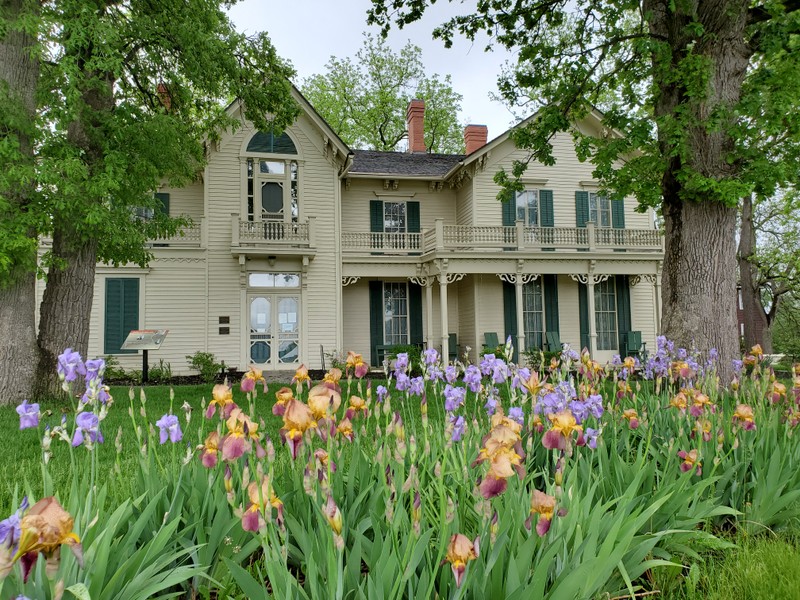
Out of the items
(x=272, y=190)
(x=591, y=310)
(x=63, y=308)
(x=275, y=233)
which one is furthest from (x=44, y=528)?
(x=591, y=310)

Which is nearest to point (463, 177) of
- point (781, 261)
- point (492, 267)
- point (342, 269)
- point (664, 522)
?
point (492, 267)

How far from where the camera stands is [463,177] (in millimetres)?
17984

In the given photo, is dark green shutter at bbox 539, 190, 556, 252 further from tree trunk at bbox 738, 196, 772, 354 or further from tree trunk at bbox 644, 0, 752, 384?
tree trunk at bbox 644, 0, 752, 384

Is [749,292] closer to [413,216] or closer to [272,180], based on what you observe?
A: [413,216]

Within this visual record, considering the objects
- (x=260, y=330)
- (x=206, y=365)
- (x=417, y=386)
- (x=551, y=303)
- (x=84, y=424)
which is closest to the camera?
(x=84, y=424)

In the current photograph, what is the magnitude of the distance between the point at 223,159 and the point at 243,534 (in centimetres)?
1515

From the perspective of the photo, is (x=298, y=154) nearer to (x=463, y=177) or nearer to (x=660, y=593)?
(x=463, y=177)

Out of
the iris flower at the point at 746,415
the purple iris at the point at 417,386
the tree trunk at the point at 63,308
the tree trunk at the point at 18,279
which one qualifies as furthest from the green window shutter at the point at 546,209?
the purple iris at the point at 417,386

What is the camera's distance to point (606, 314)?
60.5 feet

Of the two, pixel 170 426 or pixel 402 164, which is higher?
pixel 402 164

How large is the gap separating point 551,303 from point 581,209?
3444mm

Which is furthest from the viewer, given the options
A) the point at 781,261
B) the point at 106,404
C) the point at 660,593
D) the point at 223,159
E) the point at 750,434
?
the point at 781,261

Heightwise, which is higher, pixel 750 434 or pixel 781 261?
pixel 781 261

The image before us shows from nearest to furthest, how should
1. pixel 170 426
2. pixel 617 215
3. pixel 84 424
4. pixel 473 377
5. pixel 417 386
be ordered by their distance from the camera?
pixel 84 424 → pixel 170 426 → pixel 417 386 → pixel 473 377 → pixel 617 215
